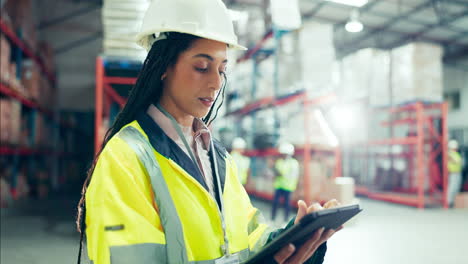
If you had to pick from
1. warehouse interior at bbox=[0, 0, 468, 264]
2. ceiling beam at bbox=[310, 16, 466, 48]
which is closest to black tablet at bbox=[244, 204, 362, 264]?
warehouse interior at bbox=[0, 0, 468, 264]

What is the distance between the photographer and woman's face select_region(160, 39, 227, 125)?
3.61 ft

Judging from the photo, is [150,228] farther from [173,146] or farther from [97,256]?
[173,146]

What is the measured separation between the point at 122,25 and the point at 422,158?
8.60 meters

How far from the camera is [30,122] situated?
9.51 meters

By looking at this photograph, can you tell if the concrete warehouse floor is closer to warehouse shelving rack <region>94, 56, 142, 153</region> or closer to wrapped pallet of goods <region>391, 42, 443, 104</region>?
warehouse shelving rack <region>94, 56, 142, 153</region>

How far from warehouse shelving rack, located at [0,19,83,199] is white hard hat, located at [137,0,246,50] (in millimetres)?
6769

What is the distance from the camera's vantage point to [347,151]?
1359cm

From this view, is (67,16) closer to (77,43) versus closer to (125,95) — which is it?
(77,43)

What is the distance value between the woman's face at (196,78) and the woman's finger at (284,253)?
1.61ft

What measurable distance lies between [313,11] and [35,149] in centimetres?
1104

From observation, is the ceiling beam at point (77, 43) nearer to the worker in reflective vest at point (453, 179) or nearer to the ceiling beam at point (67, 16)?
the ceiling beam at point (67, 16)

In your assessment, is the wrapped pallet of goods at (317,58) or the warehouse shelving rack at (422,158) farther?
the warehouse shelving rack at (422,158)

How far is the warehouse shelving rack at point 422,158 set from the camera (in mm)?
8953

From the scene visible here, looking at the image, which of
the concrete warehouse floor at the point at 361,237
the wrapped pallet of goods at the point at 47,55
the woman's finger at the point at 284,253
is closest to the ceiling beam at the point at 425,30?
the concrete warehouse floor at the point at 361,237
